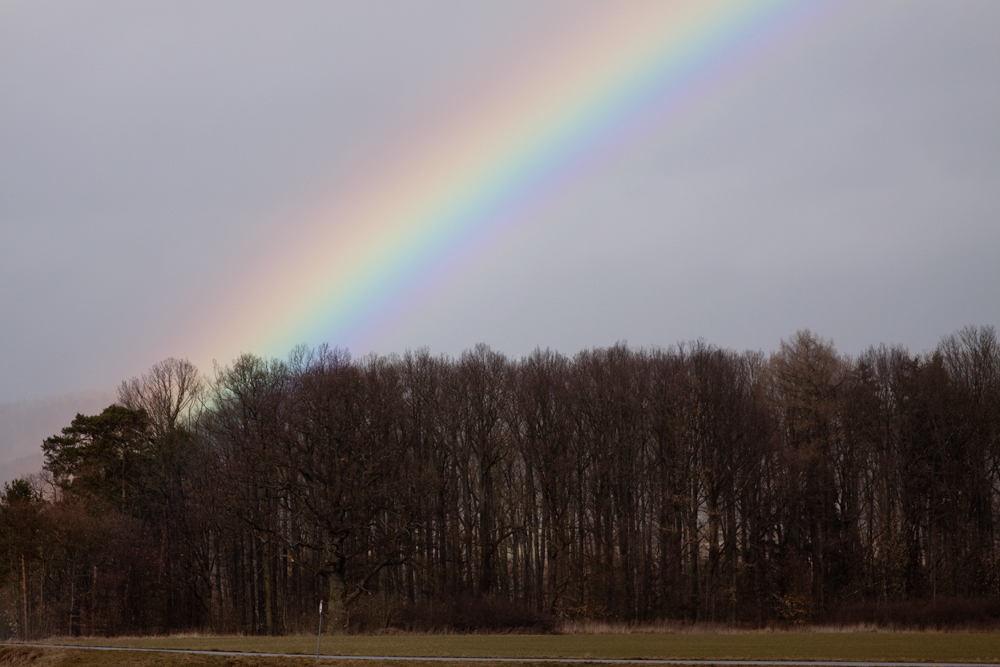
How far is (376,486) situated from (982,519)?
129 feet

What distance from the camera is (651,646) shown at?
38.2 m

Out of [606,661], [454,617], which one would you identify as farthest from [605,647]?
[454,617]

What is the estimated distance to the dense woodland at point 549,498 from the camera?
58625 millimetres

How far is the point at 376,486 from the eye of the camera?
57969 millimetres

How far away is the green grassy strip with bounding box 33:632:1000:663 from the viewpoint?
Answer: 32781 mm

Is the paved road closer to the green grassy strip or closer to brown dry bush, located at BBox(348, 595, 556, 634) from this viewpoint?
the green grassy strip

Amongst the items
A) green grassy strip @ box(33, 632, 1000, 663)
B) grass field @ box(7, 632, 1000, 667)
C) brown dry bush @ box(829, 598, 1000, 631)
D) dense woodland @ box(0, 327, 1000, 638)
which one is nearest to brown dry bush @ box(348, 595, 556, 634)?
dense woodland @ box(0, 327, 1000, 638)

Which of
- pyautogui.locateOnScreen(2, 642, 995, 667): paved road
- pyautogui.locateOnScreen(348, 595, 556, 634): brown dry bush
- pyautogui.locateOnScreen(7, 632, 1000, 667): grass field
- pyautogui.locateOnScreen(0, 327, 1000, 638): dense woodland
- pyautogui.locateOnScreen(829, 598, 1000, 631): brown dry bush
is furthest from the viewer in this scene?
pyautogui.locateOnScreen(0, 327, 1000, 638): dense woodland

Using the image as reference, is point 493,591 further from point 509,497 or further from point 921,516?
point 921,516

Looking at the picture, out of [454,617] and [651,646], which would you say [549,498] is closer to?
[454,617]

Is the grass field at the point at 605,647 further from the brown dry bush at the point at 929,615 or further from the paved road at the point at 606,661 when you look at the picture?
the brown dry bush at the point at 929,615

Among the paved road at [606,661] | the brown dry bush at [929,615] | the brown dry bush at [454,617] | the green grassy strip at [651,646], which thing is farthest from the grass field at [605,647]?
the brown dry bush at [929,615]

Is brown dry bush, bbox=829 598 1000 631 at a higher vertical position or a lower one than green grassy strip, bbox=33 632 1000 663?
lower

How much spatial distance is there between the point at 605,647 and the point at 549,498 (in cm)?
2609
